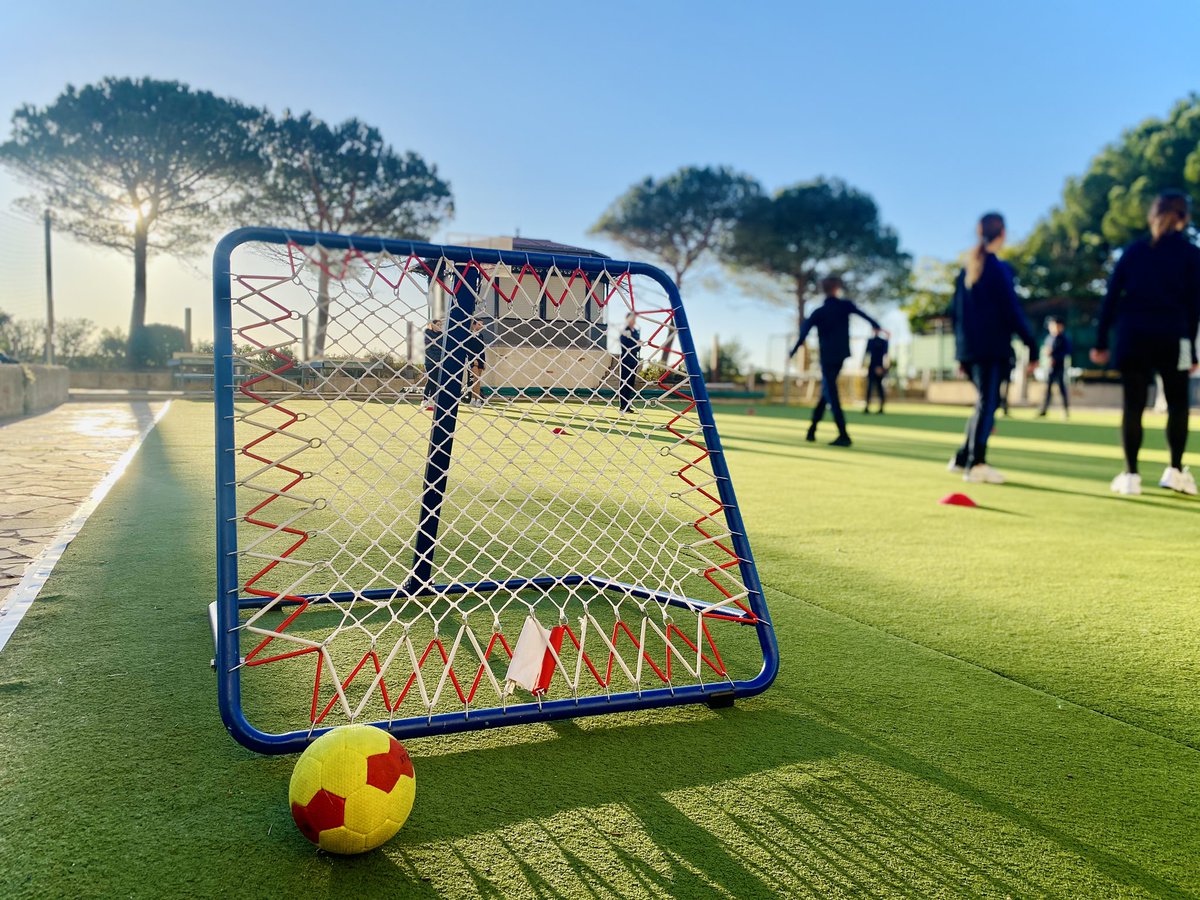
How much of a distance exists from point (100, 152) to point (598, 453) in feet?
110

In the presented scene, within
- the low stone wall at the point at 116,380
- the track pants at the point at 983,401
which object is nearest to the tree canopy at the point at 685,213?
the low stone wall at the point at 116,380

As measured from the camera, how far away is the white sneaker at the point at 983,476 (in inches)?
263

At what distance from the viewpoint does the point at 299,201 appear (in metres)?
33.2

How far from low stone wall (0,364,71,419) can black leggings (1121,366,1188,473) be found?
13186 mm

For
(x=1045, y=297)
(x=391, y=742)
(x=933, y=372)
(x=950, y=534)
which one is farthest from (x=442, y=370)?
(x=1045, y=297)

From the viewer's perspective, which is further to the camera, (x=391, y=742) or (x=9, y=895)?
(x=391, y=742)

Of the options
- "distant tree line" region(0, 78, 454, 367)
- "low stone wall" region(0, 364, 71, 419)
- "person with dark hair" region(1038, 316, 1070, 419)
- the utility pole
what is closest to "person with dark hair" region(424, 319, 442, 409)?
"low stone wall" region(0, 364, 71, 419)

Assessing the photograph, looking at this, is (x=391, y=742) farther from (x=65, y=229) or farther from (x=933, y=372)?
(x=933, y=372)

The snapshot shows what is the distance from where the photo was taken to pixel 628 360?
2523 millimetres

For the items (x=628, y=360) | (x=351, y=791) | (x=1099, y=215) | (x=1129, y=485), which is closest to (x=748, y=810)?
(x=351, y=791)

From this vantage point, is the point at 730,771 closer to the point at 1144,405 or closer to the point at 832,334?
the point at 1144,405

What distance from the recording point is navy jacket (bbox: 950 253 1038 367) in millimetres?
6332

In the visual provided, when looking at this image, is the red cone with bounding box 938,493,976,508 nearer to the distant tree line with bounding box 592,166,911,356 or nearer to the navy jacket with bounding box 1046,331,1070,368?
the navy jacket with bounding box 1046,331,1070,368

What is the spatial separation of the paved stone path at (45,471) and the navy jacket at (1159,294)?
21.0ft
